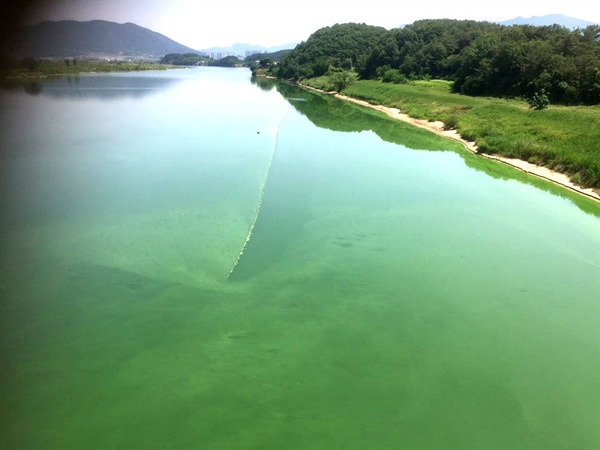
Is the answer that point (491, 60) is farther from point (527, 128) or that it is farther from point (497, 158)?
point (497, 158)

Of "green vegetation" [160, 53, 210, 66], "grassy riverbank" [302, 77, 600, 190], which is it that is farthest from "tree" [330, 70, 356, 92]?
"green vegetation" [160, 53, 210, 66]

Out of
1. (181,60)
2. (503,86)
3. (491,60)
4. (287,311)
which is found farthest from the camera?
(181,60)

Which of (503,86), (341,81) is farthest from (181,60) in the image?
(503,86)

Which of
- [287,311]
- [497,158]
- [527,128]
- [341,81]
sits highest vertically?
[341,81]

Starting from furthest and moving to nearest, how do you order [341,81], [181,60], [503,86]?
[181,60]
[341,81]
[503,86]

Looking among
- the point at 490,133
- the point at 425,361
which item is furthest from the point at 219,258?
the point at 490,133

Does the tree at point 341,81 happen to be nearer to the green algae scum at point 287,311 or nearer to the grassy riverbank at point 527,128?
the grassy riverbank at point 527,128

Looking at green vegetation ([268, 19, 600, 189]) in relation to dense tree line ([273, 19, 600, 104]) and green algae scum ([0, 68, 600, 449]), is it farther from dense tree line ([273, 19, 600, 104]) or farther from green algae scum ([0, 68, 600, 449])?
green algae scum ([0, 68, 600, 449])
